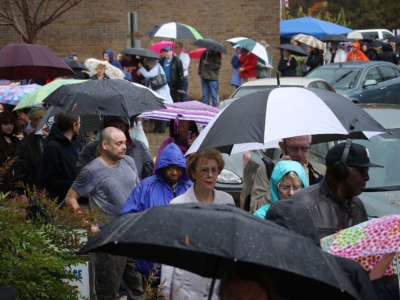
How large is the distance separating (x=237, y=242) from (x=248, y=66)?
20224mm

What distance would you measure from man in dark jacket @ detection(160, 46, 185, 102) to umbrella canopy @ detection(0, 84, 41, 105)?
738 cm

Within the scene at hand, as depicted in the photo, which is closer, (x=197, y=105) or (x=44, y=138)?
(x=44, y=138)

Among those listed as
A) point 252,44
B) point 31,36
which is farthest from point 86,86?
point 252,44

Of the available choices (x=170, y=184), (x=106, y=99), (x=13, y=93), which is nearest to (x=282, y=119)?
(x=170, y=184)

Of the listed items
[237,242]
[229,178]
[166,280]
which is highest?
[237,242]

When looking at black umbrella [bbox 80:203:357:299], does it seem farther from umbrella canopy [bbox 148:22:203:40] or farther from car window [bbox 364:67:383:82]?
umbrella canopy [bbox 148:22:203:40]

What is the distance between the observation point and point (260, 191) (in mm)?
7918

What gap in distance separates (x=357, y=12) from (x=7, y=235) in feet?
209

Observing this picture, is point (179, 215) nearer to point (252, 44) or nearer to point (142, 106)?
point (142, 106)

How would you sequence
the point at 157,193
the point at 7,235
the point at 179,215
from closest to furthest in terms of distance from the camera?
the point at 179,215 → the point at 7,235 → the point at 157,193

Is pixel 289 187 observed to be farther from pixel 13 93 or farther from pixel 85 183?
pixel 13 93

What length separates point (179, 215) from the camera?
374 cm

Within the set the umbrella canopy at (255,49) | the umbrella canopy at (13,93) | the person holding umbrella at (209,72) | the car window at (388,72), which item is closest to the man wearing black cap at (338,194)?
the umbrella canopy at (13,93)

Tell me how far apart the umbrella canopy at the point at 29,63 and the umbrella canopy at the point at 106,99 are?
9.98 feet
